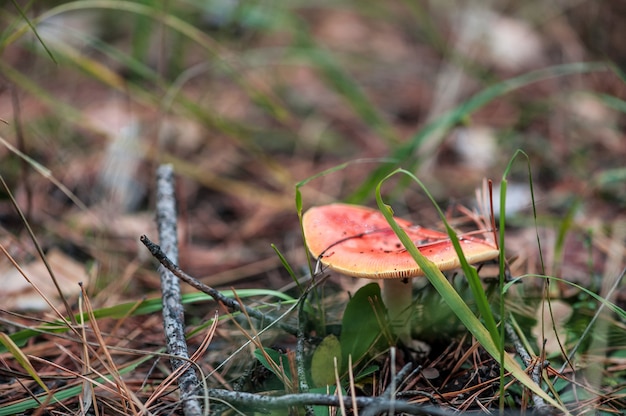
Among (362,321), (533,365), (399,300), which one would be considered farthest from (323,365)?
(533,365)

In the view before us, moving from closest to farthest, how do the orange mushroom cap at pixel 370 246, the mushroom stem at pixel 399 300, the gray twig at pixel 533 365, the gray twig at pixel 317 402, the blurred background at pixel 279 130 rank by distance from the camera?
the gray twig at pixel 317 402 → the gray twig at pixel 533 365 → the orange mushroom cap at pixel 370 246 → the mushroom stem at pixel 399 300 → the blurred background at pixel 279 130

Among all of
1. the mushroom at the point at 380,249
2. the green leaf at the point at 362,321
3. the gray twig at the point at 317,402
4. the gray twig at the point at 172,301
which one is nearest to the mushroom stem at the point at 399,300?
the mushroom at the point at 380,249

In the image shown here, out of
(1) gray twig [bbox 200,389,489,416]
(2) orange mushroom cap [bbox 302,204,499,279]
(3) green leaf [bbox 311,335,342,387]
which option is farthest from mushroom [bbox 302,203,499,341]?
(1) gray twig [bbox 200,389,489,416]

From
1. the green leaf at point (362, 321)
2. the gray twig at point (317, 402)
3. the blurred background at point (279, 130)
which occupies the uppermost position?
the blurred background at point (279, 130)

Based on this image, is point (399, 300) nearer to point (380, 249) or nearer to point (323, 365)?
point (380, 249)

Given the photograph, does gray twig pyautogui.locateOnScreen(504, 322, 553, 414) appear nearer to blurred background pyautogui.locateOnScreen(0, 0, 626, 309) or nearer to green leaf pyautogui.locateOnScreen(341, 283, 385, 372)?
green leaf pyautogui.locateOnScreen(341, 283, 385, 372)

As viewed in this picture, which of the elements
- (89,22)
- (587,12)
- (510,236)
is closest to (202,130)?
(89,22)

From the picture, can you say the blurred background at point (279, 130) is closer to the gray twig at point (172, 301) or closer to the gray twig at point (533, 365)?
the gray twig at point (172, 301)
